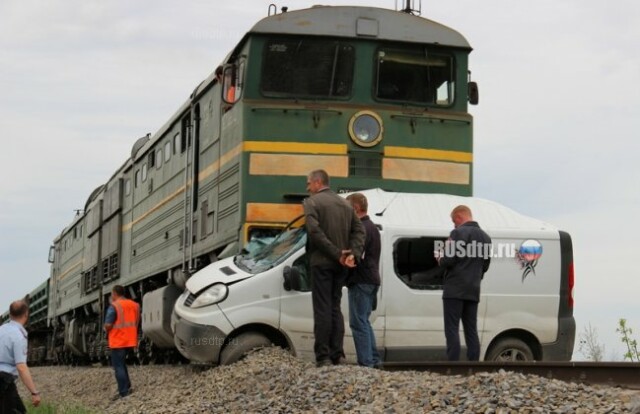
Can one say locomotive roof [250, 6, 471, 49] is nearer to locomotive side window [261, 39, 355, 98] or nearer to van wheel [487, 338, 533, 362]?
locomotive side window [261, 39, 355, 98]

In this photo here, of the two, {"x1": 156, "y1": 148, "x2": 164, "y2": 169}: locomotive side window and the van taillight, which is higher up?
{"x1": 156, "y1": 148, "x2": 164, "y2": 169}: locomotive side window

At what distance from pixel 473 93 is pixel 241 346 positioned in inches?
179

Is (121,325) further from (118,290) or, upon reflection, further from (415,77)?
(415,77)

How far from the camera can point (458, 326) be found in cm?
952

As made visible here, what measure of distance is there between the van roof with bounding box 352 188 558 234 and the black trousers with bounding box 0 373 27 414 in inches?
149

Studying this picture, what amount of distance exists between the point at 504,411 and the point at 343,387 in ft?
5.92

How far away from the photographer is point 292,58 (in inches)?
471

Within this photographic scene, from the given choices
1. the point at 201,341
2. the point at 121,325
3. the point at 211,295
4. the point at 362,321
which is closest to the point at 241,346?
the point at 201,341

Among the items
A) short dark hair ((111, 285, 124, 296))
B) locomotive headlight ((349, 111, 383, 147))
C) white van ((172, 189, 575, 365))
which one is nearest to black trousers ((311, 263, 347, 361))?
white van ((172, 189, 575, 365))

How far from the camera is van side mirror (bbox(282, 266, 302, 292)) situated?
1002 cm

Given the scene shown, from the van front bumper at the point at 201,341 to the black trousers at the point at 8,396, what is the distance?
191 centimetres

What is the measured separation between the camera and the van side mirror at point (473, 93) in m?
12.5

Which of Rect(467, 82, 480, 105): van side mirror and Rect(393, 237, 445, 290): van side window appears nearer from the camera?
Rect(393, 237, 445, 290): van side window

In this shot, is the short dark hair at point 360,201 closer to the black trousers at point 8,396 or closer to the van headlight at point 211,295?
the van headlight at point 211,295
